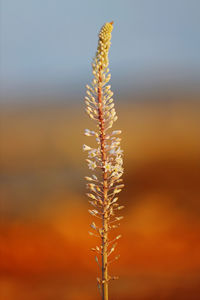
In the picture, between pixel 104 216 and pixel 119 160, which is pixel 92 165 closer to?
pixel 119 160

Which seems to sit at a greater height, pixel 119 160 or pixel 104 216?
pixel 119 160

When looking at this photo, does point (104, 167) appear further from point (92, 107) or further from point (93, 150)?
point (92, 107)

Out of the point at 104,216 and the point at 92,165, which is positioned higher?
the point at 92,165

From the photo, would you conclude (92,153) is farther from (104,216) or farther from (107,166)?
(104,216)

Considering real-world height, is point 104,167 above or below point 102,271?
above

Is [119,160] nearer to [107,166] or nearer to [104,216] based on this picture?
[107,166]

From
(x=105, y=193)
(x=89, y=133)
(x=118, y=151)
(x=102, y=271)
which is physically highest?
(x=89, y=133)

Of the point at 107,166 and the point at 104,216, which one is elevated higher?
the point at 107,166

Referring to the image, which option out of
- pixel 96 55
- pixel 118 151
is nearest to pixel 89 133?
pixel 118 151

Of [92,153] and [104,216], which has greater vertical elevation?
[92,153]

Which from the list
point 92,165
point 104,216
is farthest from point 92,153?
point 104,216

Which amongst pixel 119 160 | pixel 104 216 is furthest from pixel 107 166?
pixel 104 216
